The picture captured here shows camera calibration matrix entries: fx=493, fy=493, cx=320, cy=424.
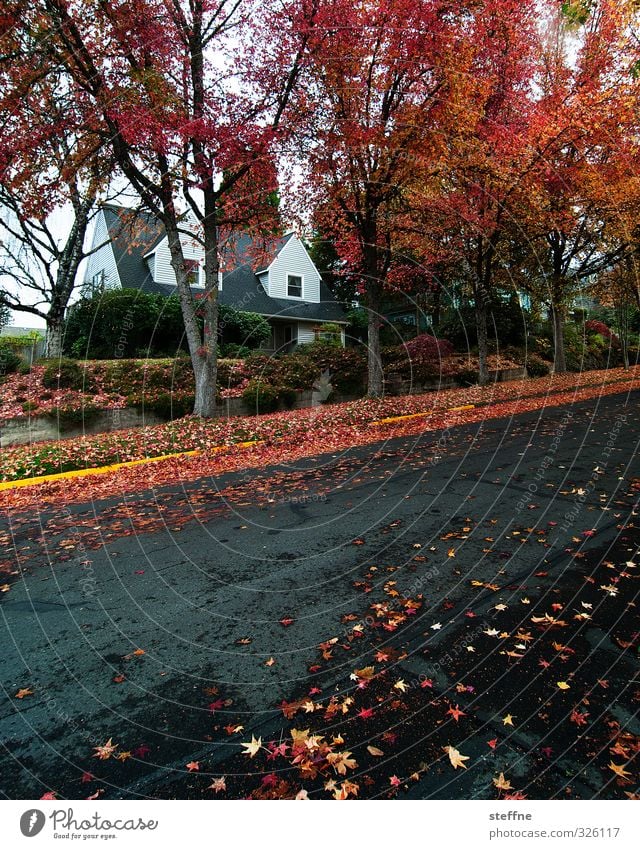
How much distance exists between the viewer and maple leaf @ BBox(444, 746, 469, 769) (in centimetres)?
233

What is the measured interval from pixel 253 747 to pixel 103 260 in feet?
89.5

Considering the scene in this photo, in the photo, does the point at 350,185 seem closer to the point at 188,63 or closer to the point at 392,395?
the point at 188,63

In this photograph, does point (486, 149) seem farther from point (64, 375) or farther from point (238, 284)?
point (238, 284)

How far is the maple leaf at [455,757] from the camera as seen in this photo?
7.64 ft

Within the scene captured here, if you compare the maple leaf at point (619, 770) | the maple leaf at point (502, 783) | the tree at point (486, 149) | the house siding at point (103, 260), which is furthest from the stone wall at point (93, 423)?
the maple leaf at point (619, 770)

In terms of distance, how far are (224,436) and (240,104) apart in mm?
8246

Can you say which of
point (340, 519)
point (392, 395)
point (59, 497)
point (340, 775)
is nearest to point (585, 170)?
point (392, 395)

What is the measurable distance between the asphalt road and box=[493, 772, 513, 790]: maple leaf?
4.3 inches

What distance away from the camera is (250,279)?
29312mm

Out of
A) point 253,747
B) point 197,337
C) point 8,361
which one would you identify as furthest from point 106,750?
point 8,361

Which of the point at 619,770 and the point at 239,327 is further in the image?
the point at 239,327

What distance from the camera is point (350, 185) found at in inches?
591

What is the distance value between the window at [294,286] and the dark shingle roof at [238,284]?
66 cm

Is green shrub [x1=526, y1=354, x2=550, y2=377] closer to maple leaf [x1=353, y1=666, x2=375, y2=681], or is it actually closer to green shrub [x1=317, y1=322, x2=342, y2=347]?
green shrub [x1=317, y1=322, x2=342, y2=347]
